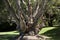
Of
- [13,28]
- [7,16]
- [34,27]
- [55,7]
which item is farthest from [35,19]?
[13,28]

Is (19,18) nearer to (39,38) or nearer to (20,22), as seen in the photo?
(20,22)

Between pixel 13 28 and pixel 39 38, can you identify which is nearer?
pixel 39 38

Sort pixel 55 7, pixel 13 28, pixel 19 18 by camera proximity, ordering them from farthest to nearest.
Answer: pixel 13 28 < pixel 55 7 < pixel 19 18

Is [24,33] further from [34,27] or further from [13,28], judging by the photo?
[13,28]

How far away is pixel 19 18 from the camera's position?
628 inches

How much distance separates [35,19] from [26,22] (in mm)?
775

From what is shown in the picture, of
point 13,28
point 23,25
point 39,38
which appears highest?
point 23,25

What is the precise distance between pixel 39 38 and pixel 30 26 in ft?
4.06

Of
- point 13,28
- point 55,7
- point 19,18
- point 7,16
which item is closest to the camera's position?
point 19,18

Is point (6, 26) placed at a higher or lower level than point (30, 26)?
lower

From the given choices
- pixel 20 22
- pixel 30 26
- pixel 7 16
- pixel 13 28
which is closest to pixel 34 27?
pixel 30 26

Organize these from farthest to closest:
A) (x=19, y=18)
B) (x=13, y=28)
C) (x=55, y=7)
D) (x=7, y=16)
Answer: (x=13, y=28) < (x=55, y=7) < (x=7, y=16) < (x=19, y=18)

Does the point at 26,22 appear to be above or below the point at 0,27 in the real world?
above

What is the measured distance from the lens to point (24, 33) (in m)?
16.7
